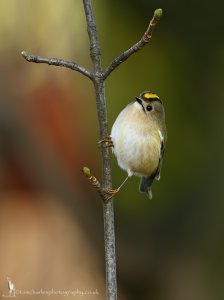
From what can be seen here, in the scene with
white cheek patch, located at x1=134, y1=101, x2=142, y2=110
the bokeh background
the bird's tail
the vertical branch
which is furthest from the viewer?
the bokeh background

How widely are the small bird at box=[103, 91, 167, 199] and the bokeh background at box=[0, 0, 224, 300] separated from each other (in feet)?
5.75

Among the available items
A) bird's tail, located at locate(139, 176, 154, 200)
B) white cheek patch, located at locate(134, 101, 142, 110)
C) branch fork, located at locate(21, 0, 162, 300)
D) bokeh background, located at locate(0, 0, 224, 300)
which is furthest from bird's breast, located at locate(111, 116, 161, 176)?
bokeh background, located at locate(0, 0, 224, 300)

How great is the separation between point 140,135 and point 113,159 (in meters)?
2.04

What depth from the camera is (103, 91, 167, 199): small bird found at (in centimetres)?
300

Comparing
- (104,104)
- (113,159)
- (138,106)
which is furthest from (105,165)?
(113,159)

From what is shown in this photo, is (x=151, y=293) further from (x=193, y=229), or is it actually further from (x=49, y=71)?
(x=49, y=71)

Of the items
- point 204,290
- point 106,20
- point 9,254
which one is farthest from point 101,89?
point 204,290

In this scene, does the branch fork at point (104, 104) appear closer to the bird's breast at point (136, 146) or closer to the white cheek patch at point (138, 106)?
the bird's breast at point (136, 146)

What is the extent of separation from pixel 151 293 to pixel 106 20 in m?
2.55

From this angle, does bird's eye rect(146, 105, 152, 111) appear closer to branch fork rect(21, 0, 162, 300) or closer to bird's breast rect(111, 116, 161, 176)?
Result: bird's breast rect(111, 116, 161, 176)

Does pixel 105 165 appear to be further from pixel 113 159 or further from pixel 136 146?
pixel 113 159

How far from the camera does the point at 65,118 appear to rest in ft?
17.3

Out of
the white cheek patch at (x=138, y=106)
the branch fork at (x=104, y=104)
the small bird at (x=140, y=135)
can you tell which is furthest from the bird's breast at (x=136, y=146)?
the branch fork at (x=104, y=104)

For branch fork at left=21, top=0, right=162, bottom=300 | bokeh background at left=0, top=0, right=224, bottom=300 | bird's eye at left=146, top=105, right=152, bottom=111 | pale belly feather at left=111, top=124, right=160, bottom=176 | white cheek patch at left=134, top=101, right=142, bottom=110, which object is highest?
branch fork at left=21, top=0, right=162, bottom=300
